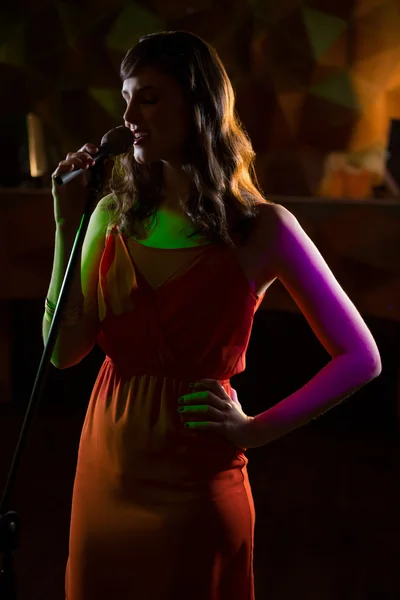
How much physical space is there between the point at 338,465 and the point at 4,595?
9.40 feet

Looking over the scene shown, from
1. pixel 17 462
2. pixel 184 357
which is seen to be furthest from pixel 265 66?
pixel 17 462

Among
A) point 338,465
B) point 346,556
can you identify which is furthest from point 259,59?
point 346,556

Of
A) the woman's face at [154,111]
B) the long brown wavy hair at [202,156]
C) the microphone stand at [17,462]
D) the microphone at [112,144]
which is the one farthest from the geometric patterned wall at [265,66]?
the microphone stand at [17,462]

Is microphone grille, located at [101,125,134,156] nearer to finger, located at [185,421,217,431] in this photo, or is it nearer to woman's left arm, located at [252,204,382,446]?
woman's left arm, located at [252,204,382,446]

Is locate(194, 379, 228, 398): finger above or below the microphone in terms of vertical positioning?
below

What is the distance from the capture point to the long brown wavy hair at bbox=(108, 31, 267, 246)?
3.92 feet

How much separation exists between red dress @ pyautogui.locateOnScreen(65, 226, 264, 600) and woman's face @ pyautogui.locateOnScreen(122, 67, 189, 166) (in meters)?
0.16

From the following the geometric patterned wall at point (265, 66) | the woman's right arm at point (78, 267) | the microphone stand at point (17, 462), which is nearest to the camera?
the microphone stand at point (17, 462)

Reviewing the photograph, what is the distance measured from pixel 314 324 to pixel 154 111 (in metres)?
0.39

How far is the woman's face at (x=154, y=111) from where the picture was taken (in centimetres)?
118

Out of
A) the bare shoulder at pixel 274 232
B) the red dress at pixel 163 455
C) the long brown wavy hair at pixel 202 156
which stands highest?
the long brown wavy hair at pixel 202 156

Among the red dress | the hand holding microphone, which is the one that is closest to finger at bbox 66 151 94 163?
the hand holding microphone

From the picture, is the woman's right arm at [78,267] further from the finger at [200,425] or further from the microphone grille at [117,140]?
the finger at [200,425]

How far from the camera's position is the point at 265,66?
14.4 ft
